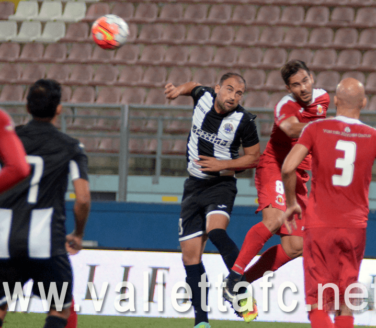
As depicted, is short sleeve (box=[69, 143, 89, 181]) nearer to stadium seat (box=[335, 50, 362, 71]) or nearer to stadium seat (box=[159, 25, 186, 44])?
stadium seat (box=[335, 50, 362, 71])

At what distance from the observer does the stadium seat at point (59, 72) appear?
33.8 feet

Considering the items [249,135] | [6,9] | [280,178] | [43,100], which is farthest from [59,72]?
[43,100]

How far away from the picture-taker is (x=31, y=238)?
257cm

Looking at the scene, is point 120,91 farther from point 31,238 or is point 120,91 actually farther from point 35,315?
point 31,238

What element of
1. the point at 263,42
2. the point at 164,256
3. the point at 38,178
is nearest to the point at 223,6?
the point at 263,42

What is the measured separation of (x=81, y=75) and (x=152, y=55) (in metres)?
1.41

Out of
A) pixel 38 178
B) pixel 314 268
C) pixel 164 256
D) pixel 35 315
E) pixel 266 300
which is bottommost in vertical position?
pixel 35 315

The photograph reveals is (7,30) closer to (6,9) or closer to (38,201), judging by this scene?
(6,9)

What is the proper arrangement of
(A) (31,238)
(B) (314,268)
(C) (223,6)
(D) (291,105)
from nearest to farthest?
1. (A) (31,238)
2. (B) (314,268)
3. (D) (291,105)
4. (C) (223,6)

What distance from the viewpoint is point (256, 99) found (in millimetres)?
9398

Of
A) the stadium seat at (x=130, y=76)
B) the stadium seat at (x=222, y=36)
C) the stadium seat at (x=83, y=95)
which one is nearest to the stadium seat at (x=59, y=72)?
the stadium seat at (x=83, y=95)

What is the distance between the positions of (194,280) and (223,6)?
7792 mm

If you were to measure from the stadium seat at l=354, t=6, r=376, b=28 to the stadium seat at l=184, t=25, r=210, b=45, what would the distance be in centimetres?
284

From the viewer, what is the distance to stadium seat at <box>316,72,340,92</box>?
9469 mm
